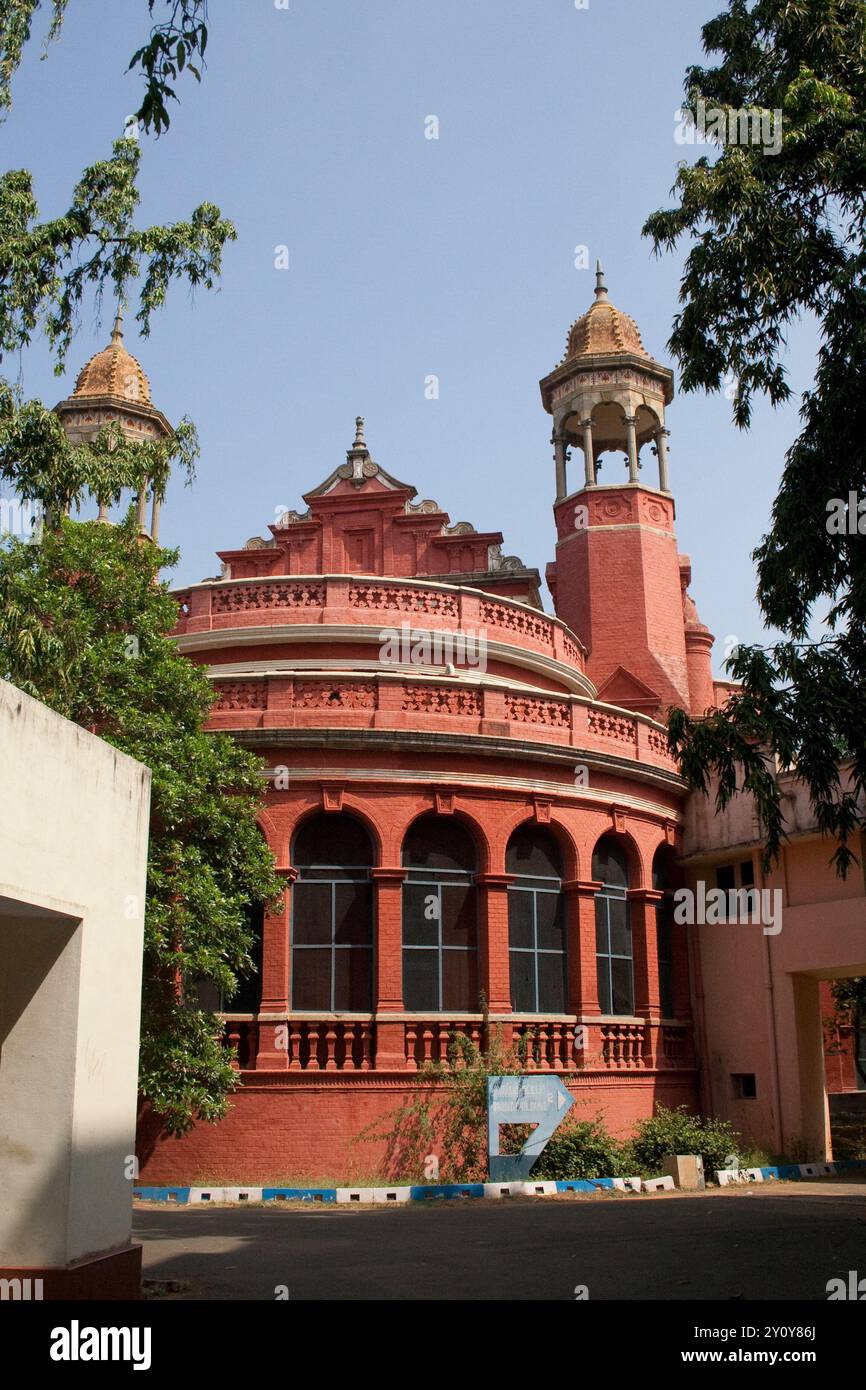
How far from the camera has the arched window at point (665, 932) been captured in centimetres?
2242

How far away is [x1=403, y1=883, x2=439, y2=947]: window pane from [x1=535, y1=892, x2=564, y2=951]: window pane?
1.73 meters

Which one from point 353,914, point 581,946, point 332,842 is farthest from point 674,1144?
point 332,842

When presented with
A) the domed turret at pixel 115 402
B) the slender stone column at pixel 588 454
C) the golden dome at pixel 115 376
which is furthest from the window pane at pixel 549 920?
the golden dome at pixel 115 376

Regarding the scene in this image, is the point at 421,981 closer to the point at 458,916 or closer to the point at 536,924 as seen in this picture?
the point at 458,916

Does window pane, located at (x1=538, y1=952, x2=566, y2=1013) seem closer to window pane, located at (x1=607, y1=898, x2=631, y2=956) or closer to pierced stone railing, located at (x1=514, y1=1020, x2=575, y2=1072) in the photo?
pierced stone railing, located at (x1=514, y1=1020, x2=575, y2=1072)

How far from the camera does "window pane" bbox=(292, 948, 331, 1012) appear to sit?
1883 cm

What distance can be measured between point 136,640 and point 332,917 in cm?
504

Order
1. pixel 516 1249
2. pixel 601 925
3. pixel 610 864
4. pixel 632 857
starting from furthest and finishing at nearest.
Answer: pixel 632 857
pixel 610 864
pixel 601 925
pixel 516 1249

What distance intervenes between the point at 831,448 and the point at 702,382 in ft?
6.05

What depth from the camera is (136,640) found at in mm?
17266

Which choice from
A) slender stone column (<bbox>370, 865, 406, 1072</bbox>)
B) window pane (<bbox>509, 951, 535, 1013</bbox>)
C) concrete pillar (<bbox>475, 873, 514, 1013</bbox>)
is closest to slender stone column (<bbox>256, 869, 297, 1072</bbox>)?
slender stone column (<bbox>370, 865, 406, 1072</bbox>)

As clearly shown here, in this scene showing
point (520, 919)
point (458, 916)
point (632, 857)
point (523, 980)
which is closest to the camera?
point (458, 916)

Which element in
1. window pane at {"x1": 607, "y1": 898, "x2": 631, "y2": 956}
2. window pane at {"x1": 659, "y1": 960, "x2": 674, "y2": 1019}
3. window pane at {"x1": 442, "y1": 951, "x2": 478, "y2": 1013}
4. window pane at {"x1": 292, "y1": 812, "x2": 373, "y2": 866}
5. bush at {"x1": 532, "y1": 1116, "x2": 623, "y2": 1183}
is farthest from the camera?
window pane at {"x1": 659, "y1": 960, "x2": 674, "y2": 1019}

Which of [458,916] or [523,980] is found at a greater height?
[458,916]
